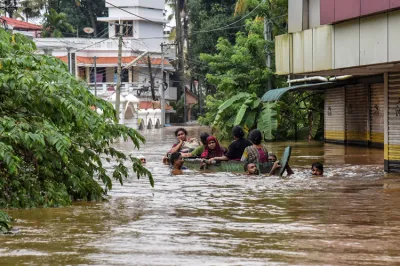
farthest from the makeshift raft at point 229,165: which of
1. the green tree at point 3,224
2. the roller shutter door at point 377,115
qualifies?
the roller shutter door at point 377,115

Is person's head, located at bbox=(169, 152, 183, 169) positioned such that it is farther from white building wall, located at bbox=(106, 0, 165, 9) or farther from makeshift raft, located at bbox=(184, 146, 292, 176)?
white building wall, located at bbox=(106, 0, 165, 9)

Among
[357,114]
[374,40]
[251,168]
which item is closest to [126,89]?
[357,114]

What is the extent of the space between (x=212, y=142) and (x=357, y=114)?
1428 cm

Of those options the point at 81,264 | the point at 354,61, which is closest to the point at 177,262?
the point at 81,264

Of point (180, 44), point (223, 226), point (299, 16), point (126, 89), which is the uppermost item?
point (180, 44)

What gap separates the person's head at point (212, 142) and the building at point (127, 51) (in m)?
48.4

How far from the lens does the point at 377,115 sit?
31.2 m

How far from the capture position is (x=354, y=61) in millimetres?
19047

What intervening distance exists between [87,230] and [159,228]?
2.95 ft

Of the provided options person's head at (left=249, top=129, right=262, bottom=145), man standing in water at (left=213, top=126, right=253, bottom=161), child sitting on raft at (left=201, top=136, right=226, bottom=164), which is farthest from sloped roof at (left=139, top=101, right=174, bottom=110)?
person's head at (left=249, top=129, right=262, bottom=145)

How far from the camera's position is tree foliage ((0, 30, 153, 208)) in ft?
39.4

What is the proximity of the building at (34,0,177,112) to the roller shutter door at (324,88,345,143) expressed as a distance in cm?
3503

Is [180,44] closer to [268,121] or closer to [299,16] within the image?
[268,121]

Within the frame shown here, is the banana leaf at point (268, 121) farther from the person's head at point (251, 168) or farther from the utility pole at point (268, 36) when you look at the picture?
the person's head at point (251, 168)
